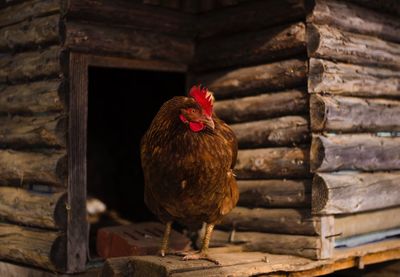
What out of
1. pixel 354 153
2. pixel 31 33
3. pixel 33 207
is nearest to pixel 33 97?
pixel 31 33

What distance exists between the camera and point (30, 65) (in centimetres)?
610

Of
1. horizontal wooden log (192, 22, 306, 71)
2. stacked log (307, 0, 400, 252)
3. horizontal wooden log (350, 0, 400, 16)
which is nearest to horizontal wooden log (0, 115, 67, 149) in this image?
horizontal wooden log (192, 22, 306, 71)

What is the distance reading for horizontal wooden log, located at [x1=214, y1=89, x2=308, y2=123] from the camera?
19.4 ft

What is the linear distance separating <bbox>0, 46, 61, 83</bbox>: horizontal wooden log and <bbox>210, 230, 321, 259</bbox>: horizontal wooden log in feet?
7.80

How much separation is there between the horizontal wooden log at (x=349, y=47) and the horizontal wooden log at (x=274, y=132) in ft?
2.18

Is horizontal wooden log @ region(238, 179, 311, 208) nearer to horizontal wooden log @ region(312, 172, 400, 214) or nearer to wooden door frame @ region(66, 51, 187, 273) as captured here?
horizontal wooden log @ region(312, 172, 400, 214)

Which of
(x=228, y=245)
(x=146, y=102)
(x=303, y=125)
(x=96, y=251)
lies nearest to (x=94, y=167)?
(x=146, y=102)

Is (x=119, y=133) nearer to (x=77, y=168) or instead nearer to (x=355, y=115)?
(x=77, y=168)

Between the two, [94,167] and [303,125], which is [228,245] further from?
[94,167]

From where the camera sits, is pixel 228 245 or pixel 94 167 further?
pixel 94 167

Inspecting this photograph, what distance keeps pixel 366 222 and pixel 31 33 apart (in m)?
3.82

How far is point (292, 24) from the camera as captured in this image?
5965mm

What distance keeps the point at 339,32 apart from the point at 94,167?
4.30m

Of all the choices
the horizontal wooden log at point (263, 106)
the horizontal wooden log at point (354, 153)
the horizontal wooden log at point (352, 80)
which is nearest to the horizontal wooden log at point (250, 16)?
the horizontal wooden log at point (352, 80)
